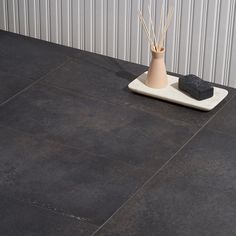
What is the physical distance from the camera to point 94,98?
3.05 m

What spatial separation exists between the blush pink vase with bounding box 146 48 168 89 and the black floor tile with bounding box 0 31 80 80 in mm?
484

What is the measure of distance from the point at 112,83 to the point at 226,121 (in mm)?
524

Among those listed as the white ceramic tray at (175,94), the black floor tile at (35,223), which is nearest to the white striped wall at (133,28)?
the white ceramic tray at (175,94)

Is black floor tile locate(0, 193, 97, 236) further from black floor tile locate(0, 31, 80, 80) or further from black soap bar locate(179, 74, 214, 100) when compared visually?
black floor tile locate(0, 31, 80, 80)

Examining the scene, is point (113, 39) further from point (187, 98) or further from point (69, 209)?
point (69, 209)

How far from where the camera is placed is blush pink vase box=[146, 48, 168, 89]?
9.72ft

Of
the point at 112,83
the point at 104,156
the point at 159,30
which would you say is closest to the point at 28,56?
the point at 112,83

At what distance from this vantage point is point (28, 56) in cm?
340

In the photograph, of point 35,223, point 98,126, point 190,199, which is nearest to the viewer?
point 35,223

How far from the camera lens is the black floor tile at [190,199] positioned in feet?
7.57

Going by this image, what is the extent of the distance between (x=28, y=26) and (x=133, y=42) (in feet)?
1.72

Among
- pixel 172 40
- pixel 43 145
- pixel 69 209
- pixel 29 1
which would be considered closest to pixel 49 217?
pixel 69 209

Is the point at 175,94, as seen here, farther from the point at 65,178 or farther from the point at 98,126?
the point at 65,178

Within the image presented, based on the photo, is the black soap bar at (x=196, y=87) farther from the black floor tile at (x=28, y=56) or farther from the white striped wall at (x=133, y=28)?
the black floor tile at (x=28, y=56)
